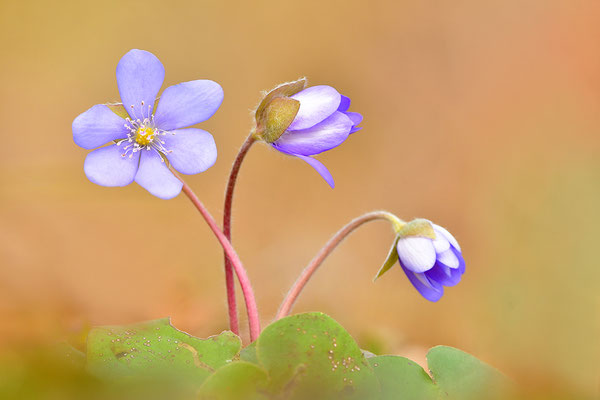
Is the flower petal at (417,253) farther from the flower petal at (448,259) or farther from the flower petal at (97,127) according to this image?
the flower petal at (97,127)

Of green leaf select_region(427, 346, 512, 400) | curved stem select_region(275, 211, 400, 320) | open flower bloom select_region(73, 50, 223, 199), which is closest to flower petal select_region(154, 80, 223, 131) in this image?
open flower bloom select_region(73, 50, 223, 199)

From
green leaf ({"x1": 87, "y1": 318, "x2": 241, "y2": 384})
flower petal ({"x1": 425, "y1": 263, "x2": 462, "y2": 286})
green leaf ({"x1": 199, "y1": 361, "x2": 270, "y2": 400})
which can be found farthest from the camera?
flower petal ({"x1": 425, "y1": 263, "x2": 462, "y2": 286})

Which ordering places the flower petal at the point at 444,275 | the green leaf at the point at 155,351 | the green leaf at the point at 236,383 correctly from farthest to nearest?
1. the flower petal at the point at 444,275
2. the green leaf at the point at 155,351
3. the green leaf at the point at 236,383

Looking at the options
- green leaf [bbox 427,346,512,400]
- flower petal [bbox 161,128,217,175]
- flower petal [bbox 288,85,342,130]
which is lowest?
green leaf [bbox 427,346,512,400]

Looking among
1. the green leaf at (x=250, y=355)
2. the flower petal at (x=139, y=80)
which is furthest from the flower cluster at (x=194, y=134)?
the green leaf at (x=250, y=355)

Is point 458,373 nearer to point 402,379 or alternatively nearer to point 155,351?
point 402,379

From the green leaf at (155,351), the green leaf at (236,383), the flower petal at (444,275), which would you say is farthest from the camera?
the flower petal at (444,275)

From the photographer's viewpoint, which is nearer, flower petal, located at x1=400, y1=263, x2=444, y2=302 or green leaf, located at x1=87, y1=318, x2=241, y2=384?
green leaf, located at x1=87, y1=318, x2=241, y2=384

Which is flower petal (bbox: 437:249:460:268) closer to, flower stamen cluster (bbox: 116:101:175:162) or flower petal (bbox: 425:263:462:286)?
flower petal (bbox: 425:263:462:286)
